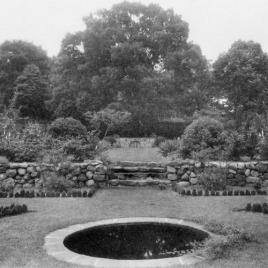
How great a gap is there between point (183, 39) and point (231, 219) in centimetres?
2381

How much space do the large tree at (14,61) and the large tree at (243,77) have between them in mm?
17103

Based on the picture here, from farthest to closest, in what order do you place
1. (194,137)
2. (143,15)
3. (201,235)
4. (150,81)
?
1. (143,15)
2. (150,81)
3. (194,137)
4. (201,235)

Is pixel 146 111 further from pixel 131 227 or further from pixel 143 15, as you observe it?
pixel 131 227

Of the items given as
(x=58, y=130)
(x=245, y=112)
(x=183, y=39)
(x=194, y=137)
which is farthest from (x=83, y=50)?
(x=194, y=137)

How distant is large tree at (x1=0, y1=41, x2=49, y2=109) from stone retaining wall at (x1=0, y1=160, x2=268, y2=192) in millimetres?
26130

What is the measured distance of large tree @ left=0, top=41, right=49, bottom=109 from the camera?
36219 millimetres

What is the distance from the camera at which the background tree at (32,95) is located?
104 feet

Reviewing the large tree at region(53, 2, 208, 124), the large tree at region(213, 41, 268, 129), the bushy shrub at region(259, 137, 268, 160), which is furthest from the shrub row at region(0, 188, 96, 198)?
the large tree at region(213, 41, 268, 129)

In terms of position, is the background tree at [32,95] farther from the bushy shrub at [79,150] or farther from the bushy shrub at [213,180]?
the bushy shrub at [213,180]

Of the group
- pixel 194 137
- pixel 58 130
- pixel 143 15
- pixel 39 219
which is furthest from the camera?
pixel 143 15

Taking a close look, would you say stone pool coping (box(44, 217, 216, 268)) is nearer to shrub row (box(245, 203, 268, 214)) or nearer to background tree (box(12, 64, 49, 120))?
shrub row (box(245, 203, 268, 214))

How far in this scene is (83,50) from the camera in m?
29.4

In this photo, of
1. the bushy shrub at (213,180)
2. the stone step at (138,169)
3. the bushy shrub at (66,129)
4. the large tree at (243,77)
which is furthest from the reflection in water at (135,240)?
the large tree at (243,77)

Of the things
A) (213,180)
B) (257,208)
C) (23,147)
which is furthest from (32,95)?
(257,208)
